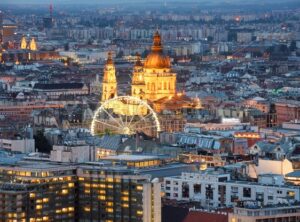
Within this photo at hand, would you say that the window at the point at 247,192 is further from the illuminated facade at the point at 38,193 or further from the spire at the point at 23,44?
the spire at the point at 23,44

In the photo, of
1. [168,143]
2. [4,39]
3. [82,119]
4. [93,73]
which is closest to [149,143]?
[168,143]

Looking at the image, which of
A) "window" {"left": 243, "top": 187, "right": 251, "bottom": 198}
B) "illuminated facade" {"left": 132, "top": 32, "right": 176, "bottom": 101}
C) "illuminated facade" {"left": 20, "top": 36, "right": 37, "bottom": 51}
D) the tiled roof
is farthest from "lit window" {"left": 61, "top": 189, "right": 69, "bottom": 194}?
"illuminated facade" {"left": 20, "top": 36, "right": 37, "bottom": 51}

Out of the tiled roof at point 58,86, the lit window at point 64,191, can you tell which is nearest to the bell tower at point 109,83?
the tiled roof at point 58,86

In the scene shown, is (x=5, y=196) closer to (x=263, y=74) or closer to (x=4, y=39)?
(x=263, y=74)

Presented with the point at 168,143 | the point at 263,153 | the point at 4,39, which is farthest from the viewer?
the point at 4,39

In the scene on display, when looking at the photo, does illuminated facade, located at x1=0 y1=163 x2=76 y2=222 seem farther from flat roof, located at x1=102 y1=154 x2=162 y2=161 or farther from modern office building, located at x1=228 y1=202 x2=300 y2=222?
flat roof, located at x1=102 y1=154 x2=162 y2=161

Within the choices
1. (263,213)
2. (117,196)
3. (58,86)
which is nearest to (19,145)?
(117,196)

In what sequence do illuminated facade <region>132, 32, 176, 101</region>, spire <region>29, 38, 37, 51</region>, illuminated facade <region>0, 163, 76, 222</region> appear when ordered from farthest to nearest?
spire <region>29, 38, 37, 51</region>
illuminated facade <region>132, 32, 176, 101</region>
illuminated facade <region>0, 163, 76, 222</region>
